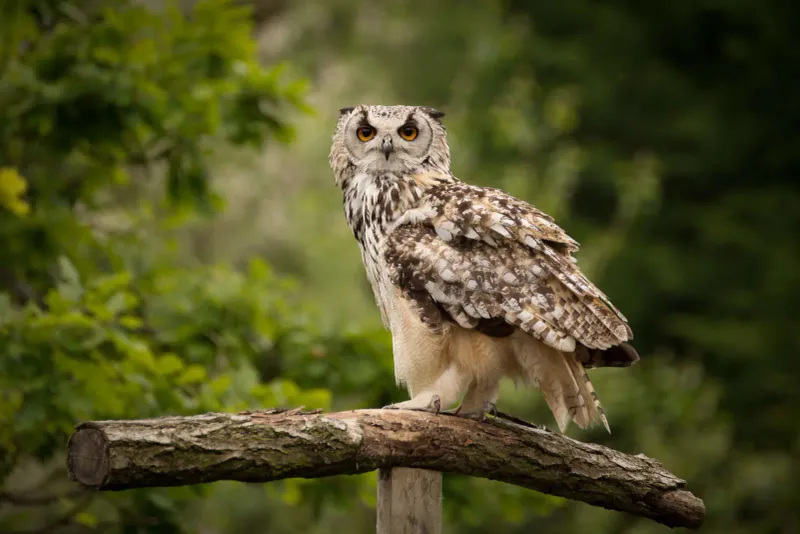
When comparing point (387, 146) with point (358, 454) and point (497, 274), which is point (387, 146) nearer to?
point (497, 274)

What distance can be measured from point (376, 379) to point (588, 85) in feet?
20.8

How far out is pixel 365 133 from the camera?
400 centimetres

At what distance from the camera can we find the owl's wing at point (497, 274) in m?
3.55

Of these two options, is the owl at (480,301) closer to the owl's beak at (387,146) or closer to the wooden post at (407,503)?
the owl's beak at (387,146)

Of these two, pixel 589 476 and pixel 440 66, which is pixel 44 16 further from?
A: pixel 440 66

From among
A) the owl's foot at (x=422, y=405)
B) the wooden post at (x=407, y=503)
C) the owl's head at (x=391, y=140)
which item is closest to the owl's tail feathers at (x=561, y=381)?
the owl's foot at (x=422, y=405)

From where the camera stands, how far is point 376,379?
5375 mm

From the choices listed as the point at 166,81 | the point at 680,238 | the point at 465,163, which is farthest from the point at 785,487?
the point at 166,81

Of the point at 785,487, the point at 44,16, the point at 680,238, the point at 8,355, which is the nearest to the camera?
the point at 8,355

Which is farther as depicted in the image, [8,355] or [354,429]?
[8,355]

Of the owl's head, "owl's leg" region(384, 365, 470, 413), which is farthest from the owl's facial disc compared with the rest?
"owl's leg" region(384, 365, 470, 413)

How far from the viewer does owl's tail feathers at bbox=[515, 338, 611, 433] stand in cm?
368

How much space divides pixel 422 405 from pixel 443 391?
0.30 feet

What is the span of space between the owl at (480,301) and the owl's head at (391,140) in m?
0.02
